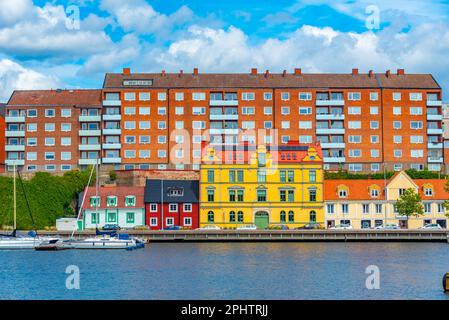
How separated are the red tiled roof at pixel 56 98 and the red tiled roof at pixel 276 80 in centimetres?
326

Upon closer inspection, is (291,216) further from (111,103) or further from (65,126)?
(65,126)

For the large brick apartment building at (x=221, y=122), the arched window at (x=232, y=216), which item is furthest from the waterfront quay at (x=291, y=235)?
the large brick apartment building at (x=221, y=122)

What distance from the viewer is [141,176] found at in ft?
381

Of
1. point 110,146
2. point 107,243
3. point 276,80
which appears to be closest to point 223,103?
point 276,80

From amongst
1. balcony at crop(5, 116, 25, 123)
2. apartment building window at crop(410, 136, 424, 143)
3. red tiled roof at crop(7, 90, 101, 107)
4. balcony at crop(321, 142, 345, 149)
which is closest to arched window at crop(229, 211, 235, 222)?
balcony at crop(321, 142, 345, 149)

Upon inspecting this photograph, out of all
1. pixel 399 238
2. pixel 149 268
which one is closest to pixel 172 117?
pixel 399 238

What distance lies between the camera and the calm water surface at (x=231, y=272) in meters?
48.2

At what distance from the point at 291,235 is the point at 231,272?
38219 millimetres

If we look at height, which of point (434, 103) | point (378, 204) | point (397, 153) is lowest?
point (378, 204)

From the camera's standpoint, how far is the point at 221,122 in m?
127

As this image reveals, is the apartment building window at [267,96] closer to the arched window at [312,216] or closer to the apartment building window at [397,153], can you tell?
the apartment building window at [397,153]

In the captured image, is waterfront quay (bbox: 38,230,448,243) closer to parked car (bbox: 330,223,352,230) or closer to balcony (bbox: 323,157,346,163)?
parked car (bbox: 330,223,352,230)

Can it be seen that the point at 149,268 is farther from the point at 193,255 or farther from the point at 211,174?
the point at 211,174

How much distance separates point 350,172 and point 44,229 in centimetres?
4832
